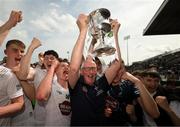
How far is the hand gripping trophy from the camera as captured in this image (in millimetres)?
3633

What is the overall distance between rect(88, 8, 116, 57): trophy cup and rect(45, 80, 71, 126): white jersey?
77 centimetres

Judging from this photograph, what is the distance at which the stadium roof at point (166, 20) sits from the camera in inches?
447

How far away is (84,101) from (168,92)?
1.82 meters

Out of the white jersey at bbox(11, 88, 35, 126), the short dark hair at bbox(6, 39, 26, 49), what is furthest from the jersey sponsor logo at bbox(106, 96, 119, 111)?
the short dark hair at bbox(6, 39, 26, 49)

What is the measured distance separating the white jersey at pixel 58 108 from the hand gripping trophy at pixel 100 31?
758 millimetres

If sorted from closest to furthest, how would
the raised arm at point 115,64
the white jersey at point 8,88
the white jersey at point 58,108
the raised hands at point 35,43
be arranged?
the white jersey at point 8,88
the white jersey at point 58,108
the raised arm at point 115,64
the raised hands at point 35,43

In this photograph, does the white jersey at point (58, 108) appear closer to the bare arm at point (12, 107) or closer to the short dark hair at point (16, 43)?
the bare arm at point (12, 107)

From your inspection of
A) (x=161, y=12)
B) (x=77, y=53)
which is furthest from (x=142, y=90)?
(x=161, y=12)

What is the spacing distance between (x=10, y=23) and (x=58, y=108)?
3.52 ft

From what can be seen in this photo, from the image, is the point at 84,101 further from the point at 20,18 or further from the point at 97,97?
the point at 20,18

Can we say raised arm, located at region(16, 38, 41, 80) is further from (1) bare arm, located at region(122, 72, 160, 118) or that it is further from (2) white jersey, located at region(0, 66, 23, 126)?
(1) bare arm, located at region(122, 72, 160, 118)

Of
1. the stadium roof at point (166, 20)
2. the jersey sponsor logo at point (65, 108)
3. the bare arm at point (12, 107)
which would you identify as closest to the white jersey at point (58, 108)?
the jersey sponsor logo at point (65, 108)

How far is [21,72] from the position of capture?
3320 mm

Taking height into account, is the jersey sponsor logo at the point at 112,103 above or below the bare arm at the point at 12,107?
below
